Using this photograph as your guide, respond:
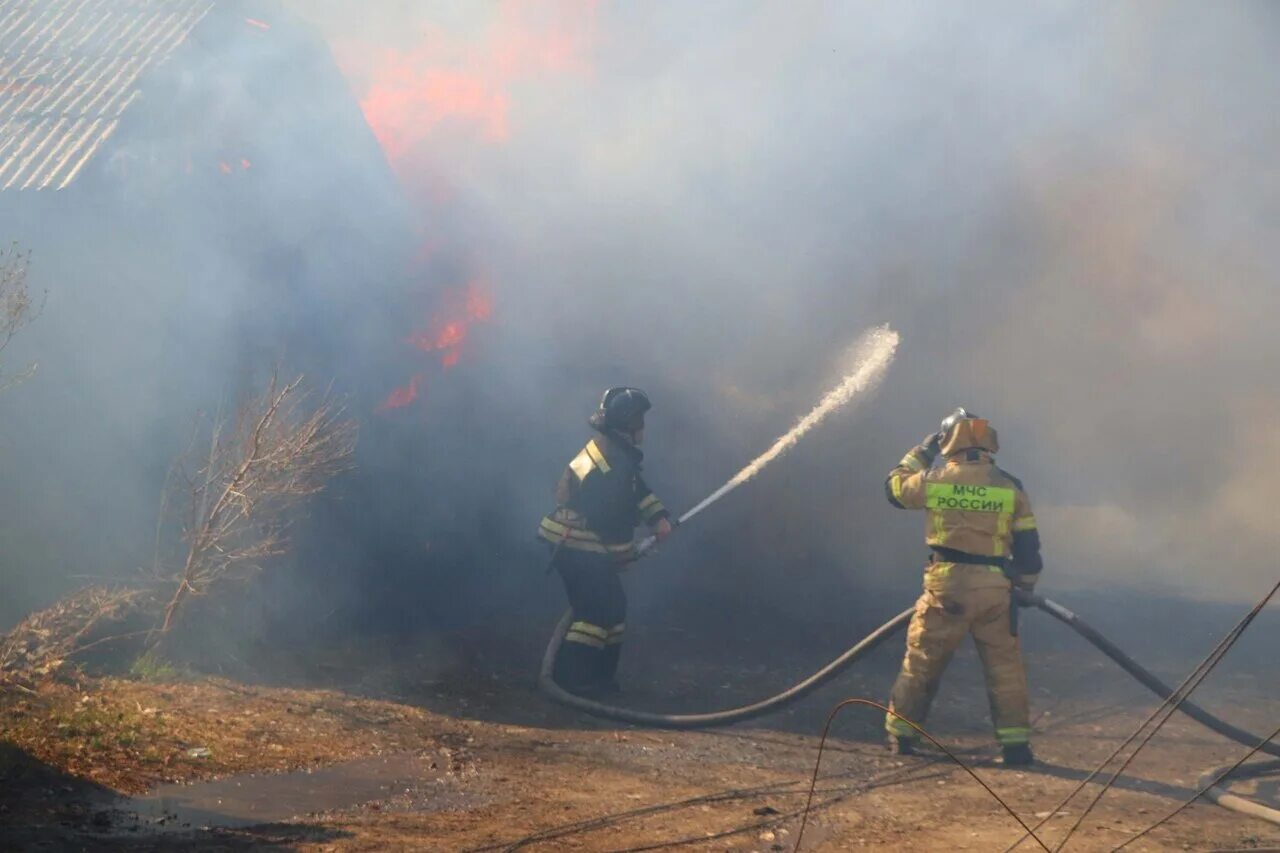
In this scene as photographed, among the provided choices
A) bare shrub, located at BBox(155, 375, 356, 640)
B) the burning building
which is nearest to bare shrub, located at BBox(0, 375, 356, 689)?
bare shrub, located at BBox(155, 375, 356, 640)

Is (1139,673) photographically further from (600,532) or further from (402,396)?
(402,396)

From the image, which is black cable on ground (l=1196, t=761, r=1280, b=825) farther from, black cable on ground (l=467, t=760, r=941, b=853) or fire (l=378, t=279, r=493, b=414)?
fire (l=378, t=279, r=493, b=414)

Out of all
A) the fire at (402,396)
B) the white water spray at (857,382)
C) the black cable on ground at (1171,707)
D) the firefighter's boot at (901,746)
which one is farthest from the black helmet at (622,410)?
the black cable on ground at (1171,707)

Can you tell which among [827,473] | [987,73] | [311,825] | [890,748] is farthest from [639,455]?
[987,73]

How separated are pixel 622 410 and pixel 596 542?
3.01 feet

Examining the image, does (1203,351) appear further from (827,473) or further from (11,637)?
(11,637)

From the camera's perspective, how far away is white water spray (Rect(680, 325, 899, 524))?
9.26 metres

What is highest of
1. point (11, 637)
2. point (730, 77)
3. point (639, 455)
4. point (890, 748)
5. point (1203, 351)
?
point (730, 77)

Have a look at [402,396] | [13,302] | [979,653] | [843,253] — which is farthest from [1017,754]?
[843,253]

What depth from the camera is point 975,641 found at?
6285 mm

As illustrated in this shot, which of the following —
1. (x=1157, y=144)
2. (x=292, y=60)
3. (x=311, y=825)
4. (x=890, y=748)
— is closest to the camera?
(x=311, y=825)

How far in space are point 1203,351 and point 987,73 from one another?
12.0ft

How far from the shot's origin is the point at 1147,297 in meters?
11.7

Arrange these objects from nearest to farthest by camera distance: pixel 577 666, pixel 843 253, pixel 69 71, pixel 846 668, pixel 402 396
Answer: pixel 846 668 < pixel 577 666 < pixel 69 71 < pixel 402 396 < pixel 843 253
